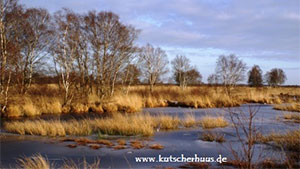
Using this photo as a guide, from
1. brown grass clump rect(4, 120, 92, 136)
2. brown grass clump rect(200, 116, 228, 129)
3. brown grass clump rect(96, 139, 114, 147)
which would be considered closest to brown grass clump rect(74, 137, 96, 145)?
brown grass clump rect(96, 139, 114, 147)

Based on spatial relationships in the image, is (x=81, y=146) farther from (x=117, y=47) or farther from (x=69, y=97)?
(x=117, y=47)

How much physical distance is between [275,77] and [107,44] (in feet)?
195

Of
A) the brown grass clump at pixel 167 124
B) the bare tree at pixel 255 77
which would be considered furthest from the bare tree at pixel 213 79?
the brown grass clump at pixel 167 124

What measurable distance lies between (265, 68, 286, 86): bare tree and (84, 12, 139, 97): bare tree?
5666cm

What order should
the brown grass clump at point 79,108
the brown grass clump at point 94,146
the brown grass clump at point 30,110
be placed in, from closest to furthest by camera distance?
1. the brown grass clump at point 94,146
2. the brown grass clump at point 30,110
3. the brown grass clump at point 79,108

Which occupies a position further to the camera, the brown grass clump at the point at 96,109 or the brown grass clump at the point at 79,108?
the brown grass clump at the point at 96,109

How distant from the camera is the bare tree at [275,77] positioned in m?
69.1

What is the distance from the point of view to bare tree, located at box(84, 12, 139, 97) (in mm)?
21672

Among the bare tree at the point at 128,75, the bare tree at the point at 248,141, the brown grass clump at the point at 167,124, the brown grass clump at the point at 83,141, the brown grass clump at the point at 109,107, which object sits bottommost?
the brown grass clump at the point at 83,141

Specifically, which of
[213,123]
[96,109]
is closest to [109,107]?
[96,109]

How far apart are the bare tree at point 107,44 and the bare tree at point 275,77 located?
186ft

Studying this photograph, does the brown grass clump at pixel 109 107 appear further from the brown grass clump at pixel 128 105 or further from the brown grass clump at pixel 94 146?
the brown grass clump at pixel 94 146

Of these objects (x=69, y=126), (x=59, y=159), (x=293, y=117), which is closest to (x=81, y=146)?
(x=59, y=159)

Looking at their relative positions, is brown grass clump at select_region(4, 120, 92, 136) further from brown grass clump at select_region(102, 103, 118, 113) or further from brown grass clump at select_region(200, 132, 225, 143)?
brown grass clump at select_region(102, 103, 118, 113)
